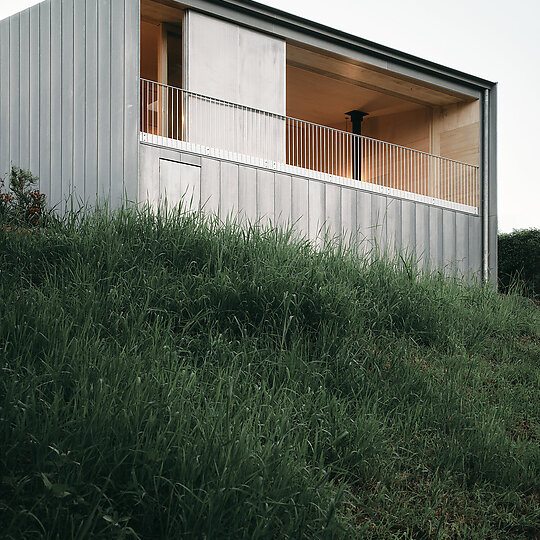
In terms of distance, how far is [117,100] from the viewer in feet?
34.3

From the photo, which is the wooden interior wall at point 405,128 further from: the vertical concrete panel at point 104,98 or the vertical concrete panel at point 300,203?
the vertical concrete panel at point 104,98

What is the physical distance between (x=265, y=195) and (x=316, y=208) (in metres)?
1.25

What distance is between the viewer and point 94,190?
34.4ft

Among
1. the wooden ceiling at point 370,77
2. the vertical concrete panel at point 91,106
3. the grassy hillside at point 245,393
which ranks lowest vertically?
the grassy hillside at point 245,393

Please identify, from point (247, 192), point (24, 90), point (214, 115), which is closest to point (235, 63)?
point (214, 115)

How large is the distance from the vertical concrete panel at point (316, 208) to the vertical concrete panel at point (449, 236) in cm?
378

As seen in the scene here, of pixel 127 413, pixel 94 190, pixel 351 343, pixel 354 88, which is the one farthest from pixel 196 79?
pixel 127 413

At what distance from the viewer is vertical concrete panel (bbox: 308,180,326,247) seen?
12.6 m

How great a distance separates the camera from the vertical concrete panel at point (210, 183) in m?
11.1

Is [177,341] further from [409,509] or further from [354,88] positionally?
[354,88]

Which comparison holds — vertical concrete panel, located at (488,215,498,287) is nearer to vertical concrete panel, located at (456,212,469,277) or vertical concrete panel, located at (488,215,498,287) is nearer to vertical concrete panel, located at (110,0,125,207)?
vertical concrete panel, located at (456,212,469,277)

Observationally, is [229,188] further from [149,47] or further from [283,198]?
[149,47]

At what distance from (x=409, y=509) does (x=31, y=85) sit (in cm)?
1024

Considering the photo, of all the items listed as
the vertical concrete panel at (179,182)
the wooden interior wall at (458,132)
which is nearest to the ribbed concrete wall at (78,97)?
the vertical concrete panel at (179,182)
